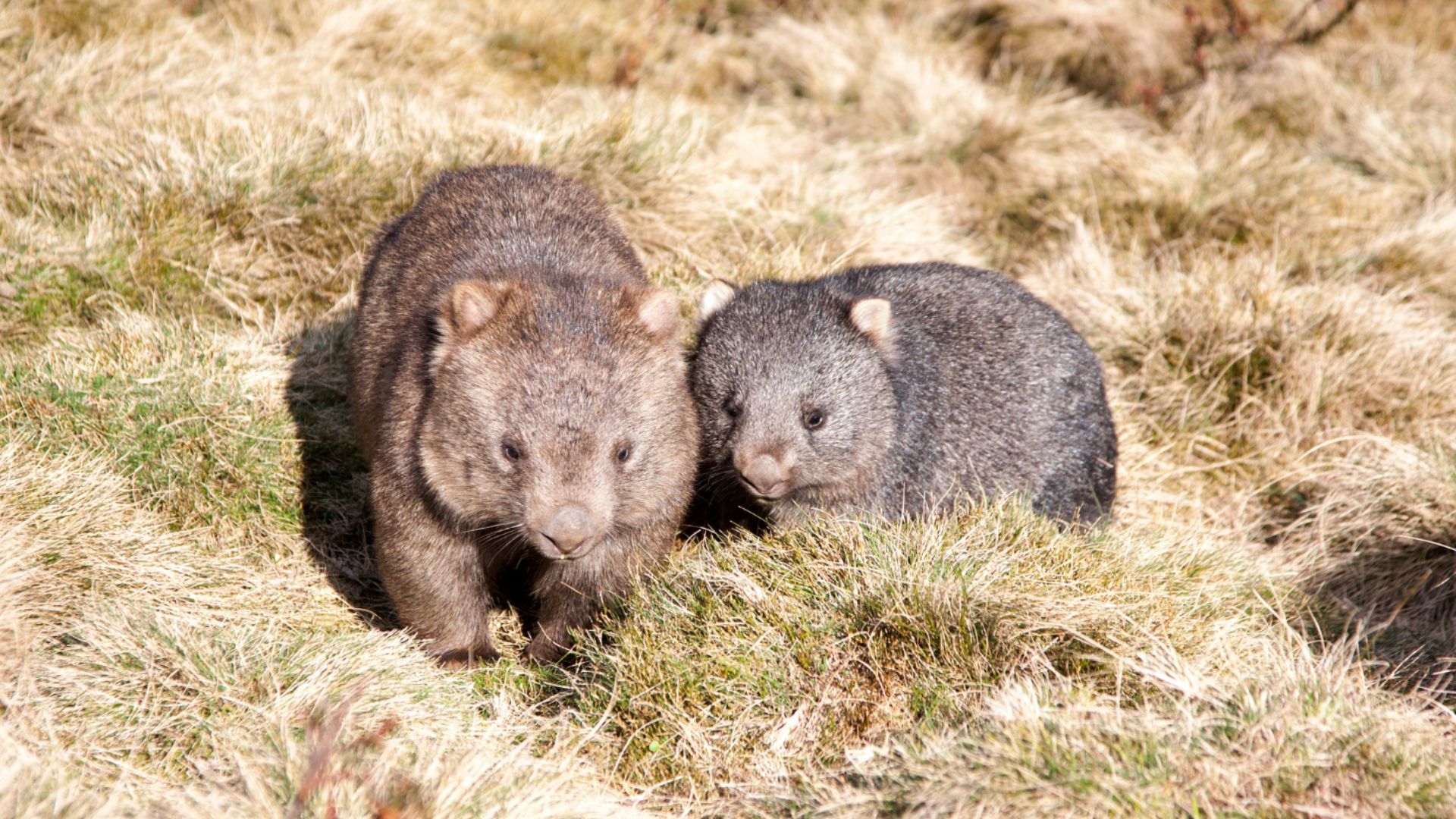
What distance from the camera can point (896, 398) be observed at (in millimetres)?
5035

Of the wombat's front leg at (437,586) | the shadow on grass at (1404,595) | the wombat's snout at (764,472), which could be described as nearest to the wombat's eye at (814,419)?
the wombat's snout at (764,472)

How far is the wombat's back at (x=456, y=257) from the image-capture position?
15.2 feet

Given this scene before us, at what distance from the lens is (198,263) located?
236 inches

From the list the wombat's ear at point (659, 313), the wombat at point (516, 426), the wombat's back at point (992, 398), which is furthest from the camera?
the wombat's back at point (992, 398)

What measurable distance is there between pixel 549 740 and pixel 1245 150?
5781 mm

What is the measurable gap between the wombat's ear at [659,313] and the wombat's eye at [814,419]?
663 mm

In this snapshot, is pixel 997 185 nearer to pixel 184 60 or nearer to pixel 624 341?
pixel 624 341

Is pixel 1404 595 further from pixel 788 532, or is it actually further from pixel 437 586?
pixel 437 586

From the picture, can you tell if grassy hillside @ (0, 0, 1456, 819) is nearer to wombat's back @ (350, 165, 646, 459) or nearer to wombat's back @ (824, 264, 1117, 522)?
wombat's back @ (824, 264, 1117, 522)

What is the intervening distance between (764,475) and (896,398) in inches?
29.6

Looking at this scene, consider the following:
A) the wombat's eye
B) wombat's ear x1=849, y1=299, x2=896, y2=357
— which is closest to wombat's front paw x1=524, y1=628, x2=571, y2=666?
the wombat's eye

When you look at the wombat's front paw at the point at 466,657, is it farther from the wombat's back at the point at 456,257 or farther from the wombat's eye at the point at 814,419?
the wombat's eye at the point at 814,419

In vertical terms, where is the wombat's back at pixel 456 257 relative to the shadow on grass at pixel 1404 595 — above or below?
above

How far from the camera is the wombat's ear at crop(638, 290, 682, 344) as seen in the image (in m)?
4.39
